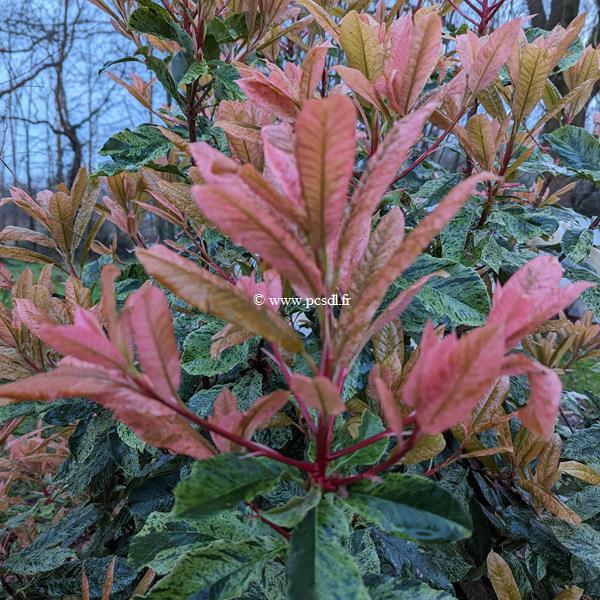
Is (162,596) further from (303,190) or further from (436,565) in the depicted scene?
(436,565)

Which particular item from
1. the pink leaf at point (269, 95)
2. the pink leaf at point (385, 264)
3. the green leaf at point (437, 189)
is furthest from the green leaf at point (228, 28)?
the pink leaf at point (385, 264)

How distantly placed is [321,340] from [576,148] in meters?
0.66

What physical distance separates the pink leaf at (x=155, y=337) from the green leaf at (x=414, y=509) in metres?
0.19

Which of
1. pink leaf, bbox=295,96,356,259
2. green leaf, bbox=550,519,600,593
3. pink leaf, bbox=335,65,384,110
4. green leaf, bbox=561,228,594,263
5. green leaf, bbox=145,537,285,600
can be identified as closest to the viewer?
pink leaf, bbox=295,96,356,259

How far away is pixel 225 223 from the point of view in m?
0.33

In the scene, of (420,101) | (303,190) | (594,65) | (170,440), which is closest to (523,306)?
(303,190)

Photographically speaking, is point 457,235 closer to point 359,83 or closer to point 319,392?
point 359,83

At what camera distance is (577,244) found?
95 centimetres

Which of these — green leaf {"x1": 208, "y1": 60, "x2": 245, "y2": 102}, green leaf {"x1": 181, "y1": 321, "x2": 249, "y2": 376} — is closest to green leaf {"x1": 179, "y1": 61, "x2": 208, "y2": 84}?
green leaf {"x1": 208, "y1": 60, "x2": 245, "y2": 102}

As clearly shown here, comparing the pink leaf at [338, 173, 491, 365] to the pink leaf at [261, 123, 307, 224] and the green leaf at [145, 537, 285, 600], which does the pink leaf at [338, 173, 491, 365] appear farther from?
the green leaf at [145, 537, 285, 600]

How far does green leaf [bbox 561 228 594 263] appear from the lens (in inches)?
36.7

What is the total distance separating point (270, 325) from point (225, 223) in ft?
0.26

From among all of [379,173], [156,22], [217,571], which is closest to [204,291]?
[379,173]

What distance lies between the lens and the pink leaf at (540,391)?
333 millimetres
